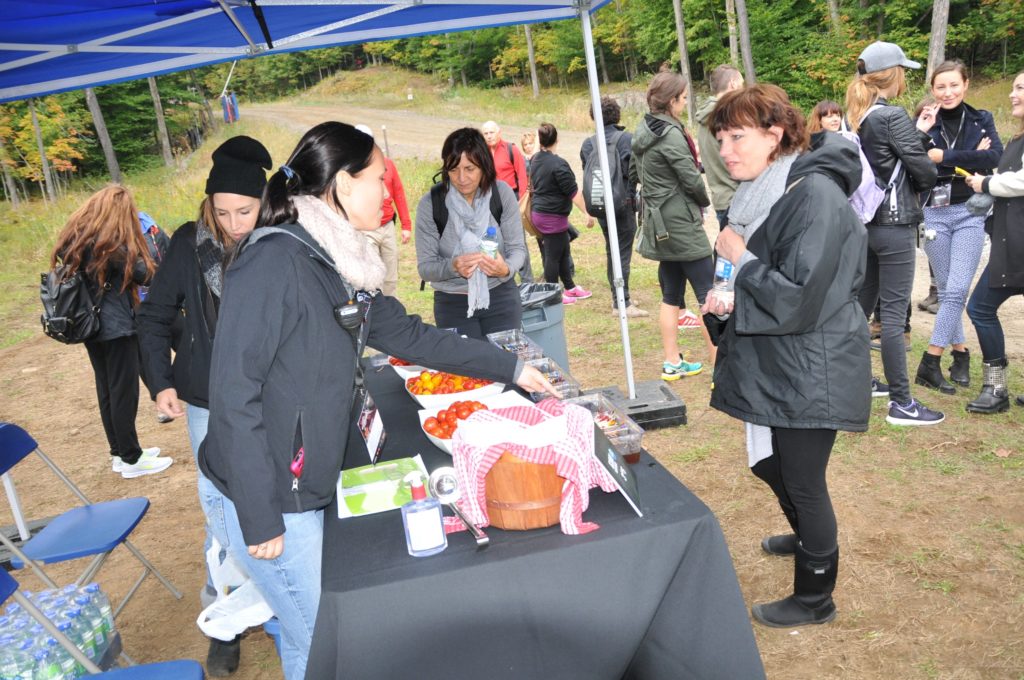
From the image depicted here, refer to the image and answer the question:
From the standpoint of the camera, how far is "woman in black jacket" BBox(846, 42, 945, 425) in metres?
4.23

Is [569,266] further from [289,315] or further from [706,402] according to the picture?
[289,315]

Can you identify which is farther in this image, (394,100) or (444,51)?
(444,51)

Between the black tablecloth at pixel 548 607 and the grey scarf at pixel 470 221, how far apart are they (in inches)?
90.1

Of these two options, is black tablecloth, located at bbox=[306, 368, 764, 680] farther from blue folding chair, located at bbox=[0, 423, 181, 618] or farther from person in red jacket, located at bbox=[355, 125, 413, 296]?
person in red jacket, located at bbox=[355, 125, 413, 296]

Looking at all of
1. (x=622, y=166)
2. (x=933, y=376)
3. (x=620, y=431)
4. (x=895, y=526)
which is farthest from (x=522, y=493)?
(x=622, y=166)

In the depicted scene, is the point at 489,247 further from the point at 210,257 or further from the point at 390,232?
the point at 390,232

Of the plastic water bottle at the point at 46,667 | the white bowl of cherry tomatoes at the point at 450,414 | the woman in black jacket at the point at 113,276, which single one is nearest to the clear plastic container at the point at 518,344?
the white bowl of cherry tomatoes at the point at 450,414

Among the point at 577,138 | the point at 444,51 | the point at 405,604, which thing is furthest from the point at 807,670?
the point at 444,51

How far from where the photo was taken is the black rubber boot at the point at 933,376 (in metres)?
4.79

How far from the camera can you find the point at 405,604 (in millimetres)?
1630

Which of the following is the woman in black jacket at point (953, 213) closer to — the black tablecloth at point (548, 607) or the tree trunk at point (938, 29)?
the black tablecloth at point (548, 607)

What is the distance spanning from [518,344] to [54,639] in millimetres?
2064

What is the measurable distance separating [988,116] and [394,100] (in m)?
40.1

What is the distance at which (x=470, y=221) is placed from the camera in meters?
4.04
